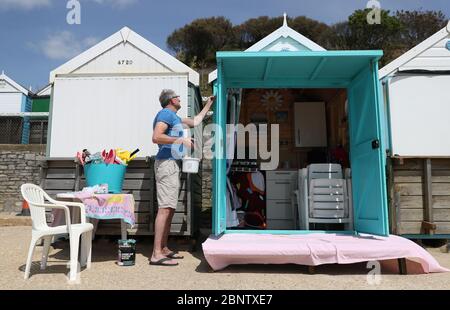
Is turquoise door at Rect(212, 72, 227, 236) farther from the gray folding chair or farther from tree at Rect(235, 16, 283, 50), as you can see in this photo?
tree at Rect(235, 16, 283, 50)

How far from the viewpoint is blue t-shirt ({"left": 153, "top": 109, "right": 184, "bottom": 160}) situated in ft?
13.6

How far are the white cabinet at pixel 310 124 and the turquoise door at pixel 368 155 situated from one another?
7.92ft

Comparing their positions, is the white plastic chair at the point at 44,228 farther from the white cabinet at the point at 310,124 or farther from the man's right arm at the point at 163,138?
the white cabinet at the point at 310,124

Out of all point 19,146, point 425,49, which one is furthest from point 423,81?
point 19,146

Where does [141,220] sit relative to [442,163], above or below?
below

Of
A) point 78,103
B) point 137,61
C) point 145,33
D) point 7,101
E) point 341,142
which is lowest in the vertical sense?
point 341,142

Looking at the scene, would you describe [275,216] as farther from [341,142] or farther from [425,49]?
[425,49]

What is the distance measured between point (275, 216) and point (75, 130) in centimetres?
364

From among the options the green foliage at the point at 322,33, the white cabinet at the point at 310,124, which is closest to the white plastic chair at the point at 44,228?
the white cabinet at the point at 310,124

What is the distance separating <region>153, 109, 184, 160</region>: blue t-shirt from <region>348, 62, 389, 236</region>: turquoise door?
2178 millimetres

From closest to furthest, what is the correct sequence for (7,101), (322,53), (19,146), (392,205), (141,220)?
(322,53) → (141,220) → (392,205) → (19,146) → (7,101)

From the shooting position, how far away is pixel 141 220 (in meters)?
4.98

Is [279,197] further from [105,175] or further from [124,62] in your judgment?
[124,62]

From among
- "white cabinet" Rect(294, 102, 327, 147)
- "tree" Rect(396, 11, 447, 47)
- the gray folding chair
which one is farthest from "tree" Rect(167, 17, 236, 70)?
the gray folding chair
